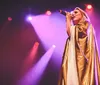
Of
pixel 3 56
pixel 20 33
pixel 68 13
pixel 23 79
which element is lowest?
pixel 23 79

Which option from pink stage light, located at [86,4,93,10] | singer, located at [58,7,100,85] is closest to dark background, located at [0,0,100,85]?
pink stage light, located at [86,4,93,10]

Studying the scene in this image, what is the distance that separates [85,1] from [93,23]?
37 cm

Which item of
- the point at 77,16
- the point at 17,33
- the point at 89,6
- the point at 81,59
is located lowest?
the point at 81,59

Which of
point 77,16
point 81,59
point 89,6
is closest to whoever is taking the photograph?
point 81,59

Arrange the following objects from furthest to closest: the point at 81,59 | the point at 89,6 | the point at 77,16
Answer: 1. the point at 89,6
2. the point at 77,16
3. the point at 81,59

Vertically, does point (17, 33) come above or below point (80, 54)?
above

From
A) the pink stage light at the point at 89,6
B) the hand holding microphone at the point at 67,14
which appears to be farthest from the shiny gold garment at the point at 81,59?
the pink stage light at the point at 89,6

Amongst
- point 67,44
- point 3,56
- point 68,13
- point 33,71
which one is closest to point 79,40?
point 67,44

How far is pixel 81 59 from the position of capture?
3.98 metres

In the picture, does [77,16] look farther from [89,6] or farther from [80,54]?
[80,54]

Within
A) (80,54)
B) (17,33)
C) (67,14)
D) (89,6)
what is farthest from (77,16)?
(17,33)

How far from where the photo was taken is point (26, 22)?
14.0 feet

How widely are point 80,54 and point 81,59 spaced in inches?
2.7

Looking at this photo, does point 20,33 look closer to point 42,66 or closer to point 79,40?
point 42,66
